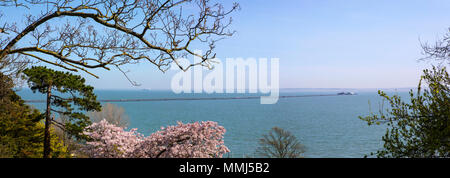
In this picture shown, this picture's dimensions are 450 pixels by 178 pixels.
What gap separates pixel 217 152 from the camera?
11.4m

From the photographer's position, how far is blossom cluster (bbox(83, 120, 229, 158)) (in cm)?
1091

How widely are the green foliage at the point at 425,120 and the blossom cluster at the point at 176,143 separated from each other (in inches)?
232

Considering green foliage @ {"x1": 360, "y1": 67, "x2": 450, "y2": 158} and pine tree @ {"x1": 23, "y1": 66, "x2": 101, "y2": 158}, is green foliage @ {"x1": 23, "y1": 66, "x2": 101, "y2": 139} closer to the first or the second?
pine tree @ {"x1": 23, "y1": 66, "x2": 101, "y2": 158}

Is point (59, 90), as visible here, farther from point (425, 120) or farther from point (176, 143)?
point (425, 120)

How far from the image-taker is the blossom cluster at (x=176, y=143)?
1091 centimetres

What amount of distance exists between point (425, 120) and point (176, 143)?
7.48 meters

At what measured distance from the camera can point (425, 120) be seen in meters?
6.03

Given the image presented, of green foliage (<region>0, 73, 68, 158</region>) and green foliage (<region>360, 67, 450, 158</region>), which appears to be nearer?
green foliage (<region>360, 67, 450, 158</region>)

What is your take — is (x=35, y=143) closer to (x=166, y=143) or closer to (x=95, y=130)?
(x=95, y=130)

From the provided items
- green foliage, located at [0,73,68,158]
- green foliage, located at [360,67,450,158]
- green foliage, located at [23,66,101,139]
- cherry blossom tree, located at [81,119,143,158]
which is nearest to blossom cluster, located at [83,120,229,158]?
cherry blossom tree, located at [81,119,143,158]

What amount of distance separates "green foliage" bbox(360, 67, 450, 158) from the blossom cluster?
19.3 feet

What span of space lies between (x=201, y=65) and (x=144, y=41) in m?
1.01
